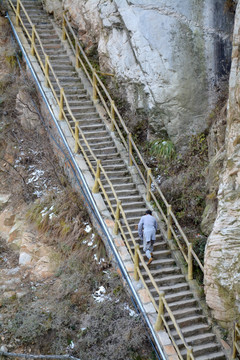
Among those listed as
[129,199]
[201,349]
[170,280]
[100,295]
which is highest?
[129,199]

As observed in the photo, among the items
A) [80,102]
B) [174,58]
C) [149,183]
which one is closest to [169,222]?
[149,183]

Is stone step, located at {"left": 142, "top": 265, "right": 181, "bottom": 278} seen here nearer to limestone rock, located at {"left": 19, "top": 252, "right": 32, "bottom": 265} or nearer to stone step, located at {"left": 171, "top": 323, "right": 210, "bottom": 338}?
stone step, located at {"left": 171, "top": 323, "right": 210, "bottom": 338}

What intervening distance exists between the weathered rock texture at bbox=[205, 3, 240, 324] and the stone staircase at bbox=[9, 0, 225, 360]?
0.56 m

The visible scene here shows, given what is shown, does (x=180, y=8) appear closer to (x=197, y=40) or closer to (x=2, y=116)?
(x=197, y=40)

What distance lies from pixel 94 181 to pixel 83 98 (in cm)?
379

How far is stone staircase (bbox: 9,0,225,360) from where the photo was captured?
916 centimetres

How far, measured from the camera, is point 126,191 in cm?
1190

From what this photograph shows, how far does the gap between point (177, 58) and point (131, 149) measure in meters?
2.83

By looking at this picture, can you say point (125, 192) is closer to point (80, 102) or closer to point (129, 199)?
point (129, 199)

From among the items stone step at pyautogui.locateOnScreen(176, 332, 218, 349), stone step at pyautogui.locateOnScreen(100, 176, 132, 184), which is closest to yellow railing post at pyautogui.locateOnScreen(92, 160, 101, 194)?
stone step at pyautogui.locateOnScreen(100, 176, 132, 184)

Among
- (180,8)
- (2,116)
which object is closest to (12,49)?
(2,116)

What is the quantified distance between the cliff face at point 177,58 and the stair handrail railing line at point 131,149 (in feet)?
2.83

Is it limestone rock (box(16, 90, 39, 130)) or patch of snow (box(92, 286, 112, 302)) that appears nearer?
patch of snow (box(92, 286, 112, 302))

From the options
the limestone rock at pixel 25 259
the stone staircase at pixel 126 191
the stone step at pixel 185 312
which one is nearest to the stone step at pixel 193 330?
the stone staircase at pixel 126 191
